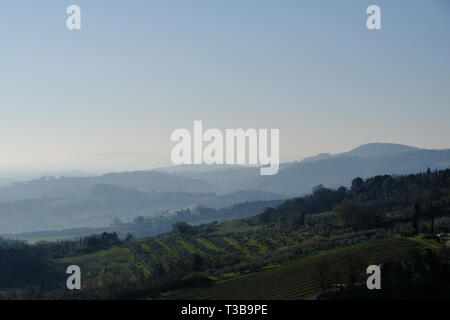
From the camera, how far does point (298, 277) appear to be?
162 ft

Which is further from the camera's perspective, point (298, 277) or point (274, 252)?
point (274, 252)

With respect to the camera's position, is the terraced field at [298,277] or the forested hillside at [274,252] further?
the forested hillside at [274,252]

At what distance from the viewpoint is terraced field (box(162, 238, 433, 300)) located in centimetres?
4456

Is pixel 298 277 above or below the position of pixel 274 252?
above

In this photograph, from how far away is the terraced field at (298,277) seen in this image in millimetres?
44562

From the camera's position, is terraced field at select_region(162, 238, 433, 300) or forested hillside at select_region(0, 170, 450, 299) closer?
terraced field at select_region(162, 238, 433, 300)
